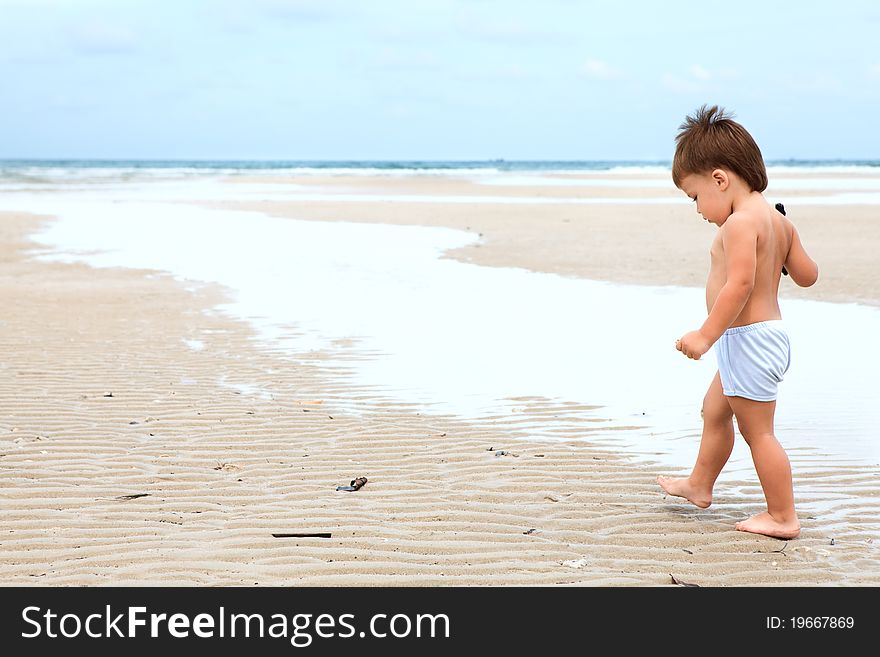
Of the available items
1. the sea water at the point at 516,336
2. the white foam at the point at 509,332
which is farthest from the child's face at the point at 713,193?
the white foam at the point at 509,332

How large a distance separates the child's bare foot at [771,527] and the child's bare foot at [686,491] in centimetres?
27

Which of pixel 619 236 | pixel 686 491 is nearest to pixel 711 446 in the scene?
pixel 686 491

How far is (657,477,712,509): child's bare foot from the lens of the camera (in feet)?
13.7

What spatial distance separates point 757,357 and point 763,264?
0.36 meters

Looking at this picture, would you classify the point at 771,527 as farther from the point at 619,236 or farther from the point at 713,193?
the point at 619,236

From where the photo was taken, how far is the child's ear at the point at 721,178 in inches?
147

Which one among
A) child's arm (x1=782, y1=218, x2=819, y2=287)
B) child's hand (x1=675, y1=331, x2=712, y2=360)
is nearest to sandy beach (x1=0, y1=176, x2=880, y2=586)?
child's hand (x1=675, y1=331, x2=712, y2=360)

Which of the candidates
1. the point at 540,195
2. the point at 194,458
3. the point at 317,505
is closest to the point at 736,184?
the point at 317,505

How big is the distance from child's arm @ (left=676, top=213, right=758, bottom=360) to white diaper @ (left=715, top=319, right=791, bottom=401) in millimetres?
158

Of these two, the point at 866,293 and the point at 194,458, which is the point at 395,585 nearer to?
the point at 194,458

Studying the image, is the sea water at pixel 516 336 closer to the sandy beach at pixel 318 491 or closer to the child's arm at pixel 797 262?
the sandy beach at pixel 318 491

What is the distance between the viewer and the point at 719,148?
3.72m

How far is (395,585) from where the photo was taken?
11.2 feet

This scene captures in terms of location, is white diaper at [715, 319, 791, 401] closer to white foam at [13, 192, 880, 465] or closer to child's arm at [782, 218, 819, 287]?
child's arm at [782, 218, 819, 287]
